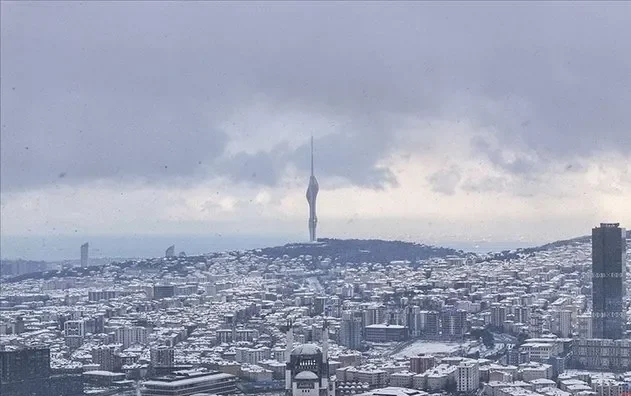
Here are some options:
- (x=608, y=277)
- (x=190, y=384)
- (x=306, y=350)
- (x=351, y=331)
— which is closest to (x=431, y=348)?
(x=351, y=331)

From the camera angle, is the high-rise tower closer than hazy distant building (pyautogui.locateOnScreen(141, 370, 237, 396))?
No

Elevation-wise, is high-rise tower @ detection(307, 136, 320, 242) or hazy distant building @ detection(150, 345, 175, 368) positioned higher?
high-rise tower @ detection(307, 136, 320, 242)

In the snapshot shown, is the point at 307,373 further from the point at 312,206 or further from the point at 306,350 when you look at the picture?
the point at 312,206

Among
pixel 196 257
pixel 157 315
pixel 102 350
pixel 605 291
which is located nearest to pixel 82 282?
pixel 196 257

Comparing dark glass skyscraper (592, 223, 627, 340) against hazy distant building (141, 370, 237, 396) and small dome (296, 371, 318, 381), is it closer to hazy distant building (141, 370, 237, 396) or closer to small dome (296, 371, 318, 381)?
hazy distant building (141, 370, 237, 396)

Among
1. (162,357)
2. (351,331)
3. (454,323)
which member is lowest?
(162,357)

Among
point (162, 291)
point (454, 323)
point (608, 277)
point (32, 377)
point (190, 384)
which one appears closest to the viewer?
point (190, 384)

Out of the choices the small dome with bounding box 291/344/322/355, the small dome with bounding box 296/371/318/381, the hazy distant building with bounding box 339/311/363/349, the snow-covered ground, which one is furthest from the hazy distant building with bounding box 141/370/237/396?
the hazy distant building with bounding box 339/311/363/349

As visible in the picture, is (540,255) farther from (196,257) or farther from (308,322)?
(196,257)
